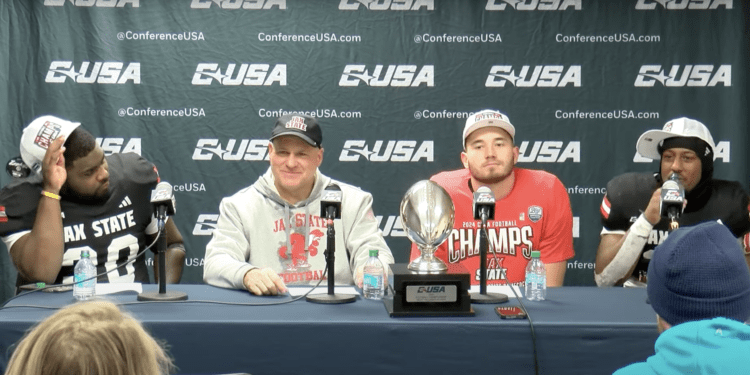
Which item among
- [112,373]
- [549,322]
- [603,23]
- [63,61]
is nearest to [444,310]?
[549,322]

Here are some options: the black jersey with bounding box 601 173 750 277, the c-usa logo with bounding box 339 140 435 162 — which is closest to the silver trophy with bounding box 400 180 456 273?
the black jersey with bounding box 601 173 750 277

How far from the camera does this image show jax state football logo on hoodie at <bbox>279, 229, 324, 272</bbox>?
2814 millimetres

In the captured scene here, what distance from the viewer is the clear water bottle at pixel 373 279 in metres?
2.39

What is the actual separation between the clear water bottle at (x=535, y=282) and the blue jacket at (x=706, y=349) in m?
1.31

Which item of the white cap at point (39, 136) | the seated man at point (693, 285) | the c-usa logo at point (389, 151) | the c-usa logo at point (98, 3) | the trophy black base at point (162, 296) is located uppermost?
the c-usa logo at point (98, 3)

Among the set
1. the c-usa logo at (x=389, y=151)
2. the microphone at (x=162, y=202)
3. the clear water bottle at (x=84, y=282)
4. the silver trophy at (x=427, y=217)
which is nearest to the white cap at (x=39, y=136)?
the clear water bottle at (x=84, y=282)

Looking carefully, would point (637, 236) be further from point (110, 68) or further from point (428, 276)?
point (110, 68)

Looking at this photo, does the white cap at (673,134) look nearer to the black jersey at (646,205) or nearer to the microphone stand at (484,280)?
the black jersey at (646,205)

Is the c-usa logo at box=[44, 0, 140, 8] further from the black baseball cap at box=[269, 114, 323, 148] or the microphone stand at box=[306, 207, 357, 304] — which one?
the microphone stand at box=[306, 207, 357, 304]

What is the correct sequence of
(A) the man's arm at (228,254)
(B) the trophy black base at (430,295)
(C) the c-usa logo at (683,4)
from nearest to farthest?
(B) the trophy black base at (430,295), (A) the man's arm at (228,254), (C) the c-usa logo at (683,4)

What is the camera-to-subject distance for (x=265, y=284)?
7.80 ft

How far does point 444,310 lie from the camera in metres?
2.13

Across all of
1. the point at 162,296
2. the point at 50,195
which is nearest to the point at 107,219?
the point at 50,195

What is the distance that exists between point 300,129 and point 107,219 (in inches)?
34.0
